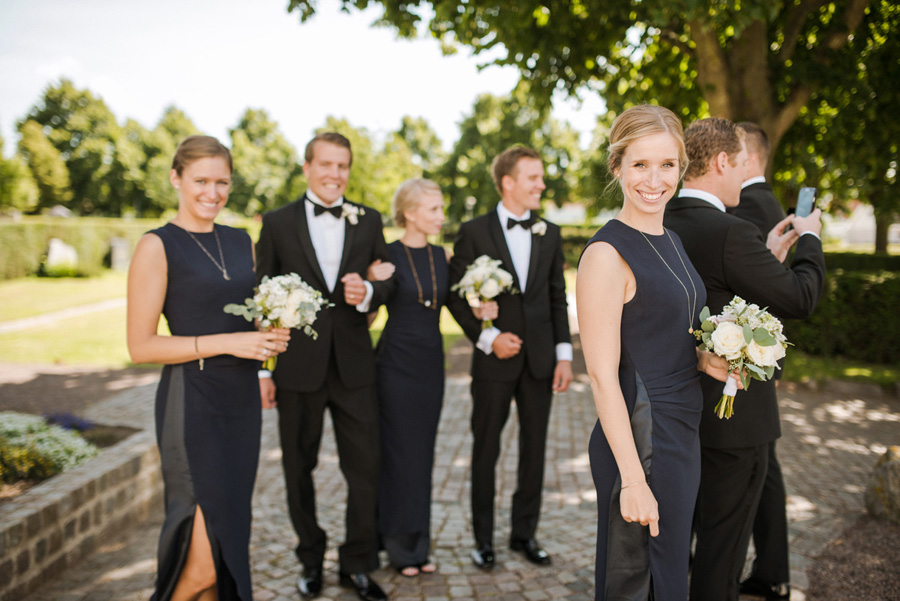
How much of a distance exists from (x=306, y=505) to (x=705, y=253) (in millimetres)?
2832

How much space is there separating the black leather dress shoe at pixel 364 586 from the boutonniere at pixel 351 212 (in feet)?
7.47

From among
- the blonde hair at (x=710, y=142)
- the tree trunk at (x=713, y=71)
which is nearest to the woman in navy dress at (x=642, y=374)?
the blonde hair at (x=710, y=142)

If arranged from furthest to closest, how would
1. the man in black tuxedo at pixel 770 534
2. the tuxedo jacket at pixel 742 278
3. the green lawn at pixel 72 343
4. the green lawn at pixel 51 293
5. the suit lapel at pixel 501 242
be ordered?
1. the green lawn at pixel 51 293
2. the green lawn at pixel 72 343
3. the suit lapel at pixel 501 242
4. the man in black tuxedo at pixel 770 534
5. the tuxedo jacket at pixel 742 278

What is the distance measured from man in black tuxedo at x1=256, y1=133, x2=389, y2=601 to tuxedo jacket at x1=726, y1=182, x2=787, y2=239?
7.19 ft

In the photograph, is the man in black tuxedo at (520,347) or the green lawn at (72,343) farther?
the green lawn at (72,343)

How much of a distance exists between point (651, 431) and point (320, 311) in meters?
2.22

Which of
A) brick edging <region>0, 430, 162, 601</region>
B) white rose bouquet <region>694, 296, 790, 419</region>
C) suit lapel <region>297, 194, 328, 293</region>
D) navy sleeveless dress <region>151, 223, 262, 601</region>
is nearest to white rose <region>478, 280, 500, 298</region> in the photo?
suit lapel <region>297, 194, 328, 293</region>

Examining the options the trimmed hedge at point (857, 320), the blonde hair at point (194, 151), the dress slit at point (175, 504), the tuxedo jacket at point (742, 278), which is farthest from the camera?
the trimmed hedge at point (857, 320)

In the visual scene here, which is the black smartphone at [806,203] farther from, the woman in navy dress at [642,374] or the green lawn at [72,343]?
the green lawn at [72,343]

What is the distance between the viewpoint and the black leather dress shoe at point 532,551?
4.10m

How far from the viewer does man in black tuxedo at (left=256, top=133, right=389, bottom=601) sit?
3.74 meters

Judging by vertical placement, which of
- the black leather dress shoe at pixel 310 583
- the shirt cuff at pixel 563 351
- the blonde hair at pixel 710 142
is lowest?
the black leather dress shoe at pixel 310 583

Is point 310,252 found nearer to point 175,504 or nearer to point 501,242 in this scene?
point 501,242

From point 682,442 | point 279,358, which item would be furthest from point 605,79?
point 682,442
